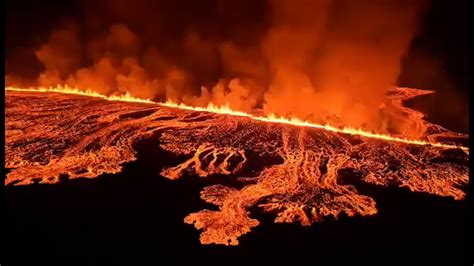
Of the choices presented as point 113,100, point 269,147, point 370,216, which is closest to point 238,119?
point 269,147

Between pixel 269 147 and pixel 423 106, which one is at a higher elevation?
pixel 423 106

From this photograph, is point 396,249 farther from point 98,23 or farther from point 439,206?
point 98,23

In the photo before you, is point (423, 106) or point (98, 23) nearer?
point (423, 106)

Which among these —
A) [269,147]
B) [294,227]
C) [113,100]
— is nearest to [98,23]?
→ [113,100]

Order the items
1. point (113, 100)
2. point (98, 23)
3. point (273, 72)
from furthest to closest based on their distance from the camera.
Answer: point (98, 23), point (273, 72), point (113, 100)

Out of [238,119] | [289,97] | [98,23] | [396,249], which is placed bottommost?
[396,249]

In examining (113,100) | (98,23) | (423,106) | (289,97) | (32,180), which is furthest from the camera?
(98,23)
